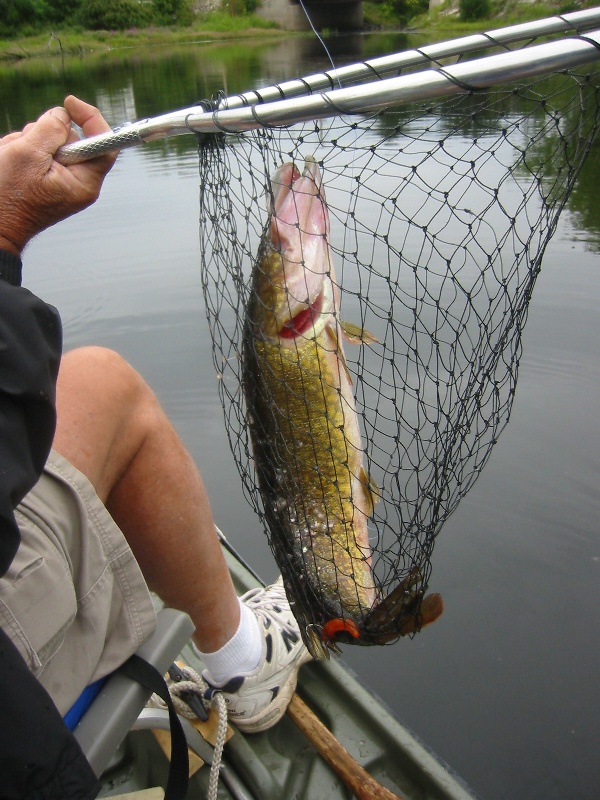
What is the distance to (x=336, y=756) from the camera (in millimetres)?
2070

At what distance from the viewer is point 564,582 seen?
3.32m

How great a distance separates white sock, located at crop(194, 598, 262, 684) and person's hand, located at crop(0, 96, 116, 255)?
1404mm

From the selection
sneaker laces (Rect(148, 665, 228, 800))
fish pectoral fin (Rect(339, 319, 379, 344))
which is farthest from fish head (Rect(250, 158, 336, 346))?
sneaker laces (Rect(148, 665, 228, 800))

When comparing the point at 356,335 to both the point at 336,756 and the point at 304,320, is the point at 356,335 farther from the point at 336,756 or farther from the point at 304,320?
the point at 336,756

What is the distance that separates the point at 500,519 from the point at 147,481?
243cm

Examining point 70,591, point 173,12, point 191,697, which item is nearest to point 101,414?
point 70,591

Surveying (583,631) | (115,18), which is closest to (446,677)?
(583,631)

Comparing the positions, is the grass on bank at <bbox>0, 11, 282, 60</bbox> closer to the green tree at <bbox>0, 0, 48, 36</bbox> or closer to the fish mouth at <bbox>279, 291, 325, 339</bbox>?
the green tree at <bbox>0, 0, 48, 36</bbox>

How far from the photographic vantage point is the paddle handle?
195 centimetres

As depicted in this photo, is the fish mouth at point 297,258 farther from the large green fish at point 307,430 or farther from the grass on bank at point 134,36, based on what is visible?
the grass on bank at point 134,36

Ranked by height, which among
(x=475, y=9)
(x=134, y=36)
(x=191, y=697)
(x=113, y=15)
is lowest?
(x=191, y=697)

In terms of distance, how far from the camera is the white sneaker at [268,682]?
222cm

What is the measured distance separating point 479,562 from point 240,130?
266 centimetres

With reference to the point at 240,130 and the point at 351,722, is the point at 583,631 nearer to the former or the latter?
the point at 351,722
